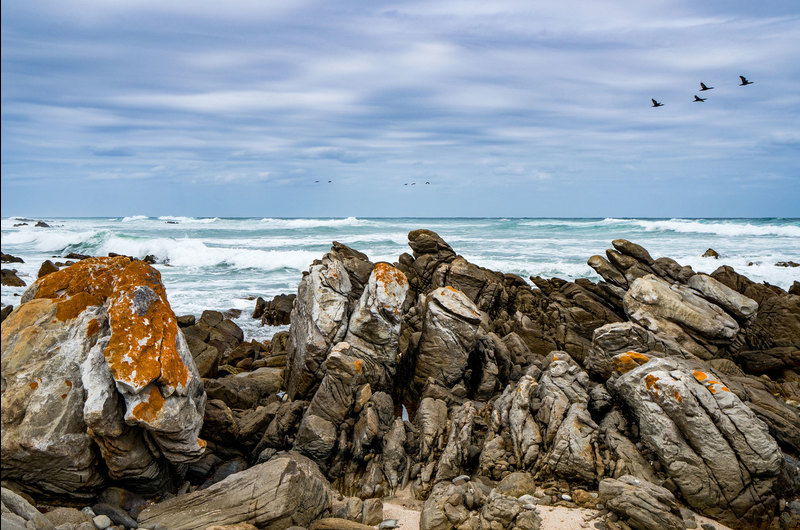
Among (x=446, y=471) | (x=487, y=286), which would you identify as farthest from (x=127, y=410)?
(x=487, y=286)

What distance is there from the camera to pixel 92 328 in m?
7.27

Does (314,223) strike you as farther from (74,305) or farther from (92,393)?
(92,393)

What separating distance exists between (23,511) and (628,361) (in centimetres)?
913

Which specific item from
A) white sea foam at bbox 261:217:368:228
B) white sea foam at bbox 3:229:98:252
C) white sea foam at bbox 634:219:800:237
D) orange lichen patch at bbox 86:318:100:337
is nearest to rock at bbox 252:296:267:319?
orange lichen patch at bbox 86:318:100:337

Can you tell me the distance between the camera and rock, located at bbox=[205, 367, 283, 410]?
437 inches

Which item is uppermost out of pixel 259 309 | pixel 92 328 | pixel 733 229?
pixel 92 328

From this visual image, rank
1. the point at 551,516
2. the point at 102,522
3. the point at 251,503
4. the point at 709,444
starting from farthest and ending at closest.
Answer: the point at 709,444, the point at 551,516, the point at 251,503, the point at 102,522

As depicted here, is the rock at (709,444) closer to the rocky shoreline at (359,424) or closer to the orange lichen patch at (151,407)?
the rocky shoreline at (359,424)

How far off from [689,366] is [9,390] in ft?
32.1

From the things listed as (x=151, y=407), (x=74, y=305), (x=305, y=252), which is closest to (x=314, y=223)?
(x=305, y=252)

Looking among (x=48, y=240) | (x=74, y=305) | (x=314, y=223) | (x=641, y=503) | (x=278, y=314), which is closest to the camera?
(x=641, y=503)

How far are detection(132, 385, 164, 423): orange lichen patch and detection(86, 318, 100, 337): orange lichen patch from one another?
111cm

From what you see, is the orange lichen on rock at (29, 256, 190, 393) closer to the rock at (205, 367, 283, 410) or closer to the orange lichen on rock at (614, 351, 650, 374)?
the rock at (205, 367, 283, 410)

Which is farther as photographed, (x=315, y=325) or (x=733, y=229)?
(x=733, y=229)
